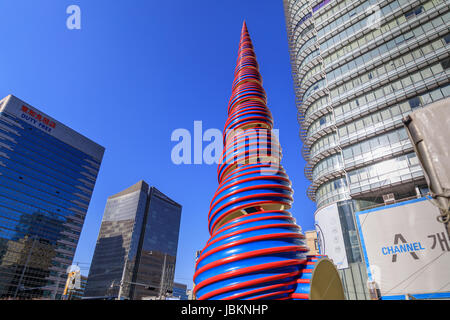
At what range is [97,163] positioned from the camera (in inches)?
4798

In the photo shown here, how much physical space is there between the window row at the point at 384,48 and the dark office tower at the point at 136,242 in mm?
105058

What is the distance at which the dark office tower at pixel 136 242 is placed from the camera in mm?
122125

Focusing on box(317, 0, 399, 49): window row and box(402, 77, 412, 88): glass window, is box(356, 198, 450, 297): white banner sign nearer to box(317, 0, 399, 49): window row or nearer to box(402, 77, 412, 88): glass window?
box(402, 77, 412, 88): glass window

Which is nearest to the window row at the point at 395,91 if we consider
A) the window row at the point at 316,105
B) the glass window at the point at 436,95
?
the glass window at the point at 436,95

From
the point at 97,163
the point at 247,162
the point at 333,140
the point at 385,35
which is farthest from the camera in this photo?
the point at 97,163

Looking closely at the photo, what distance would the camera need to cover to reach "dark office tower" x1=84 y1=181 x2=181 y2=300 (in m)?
122

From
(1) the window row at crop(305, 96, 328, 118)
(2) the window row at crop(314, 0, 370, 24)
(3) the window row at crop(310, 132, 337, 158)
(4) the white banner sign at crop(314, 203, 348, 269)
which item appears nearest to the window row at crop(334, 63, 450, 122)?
(3) the window row at crop(310, 132, 337, 158)

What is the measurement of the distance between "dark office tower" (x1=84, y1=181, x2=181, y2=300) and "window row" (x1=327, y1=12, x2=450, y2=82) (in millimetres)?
105058

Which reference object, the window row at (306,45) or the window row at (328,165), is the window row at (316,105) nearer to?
the window row at (328,165)

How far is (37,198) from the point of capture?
9481cm

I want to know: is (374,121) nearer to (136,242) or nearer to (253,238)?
(253,238)

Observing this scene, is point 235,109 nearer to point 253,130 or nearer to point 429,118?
point 253,130

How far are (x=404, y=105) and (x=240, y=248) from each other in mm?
31526
